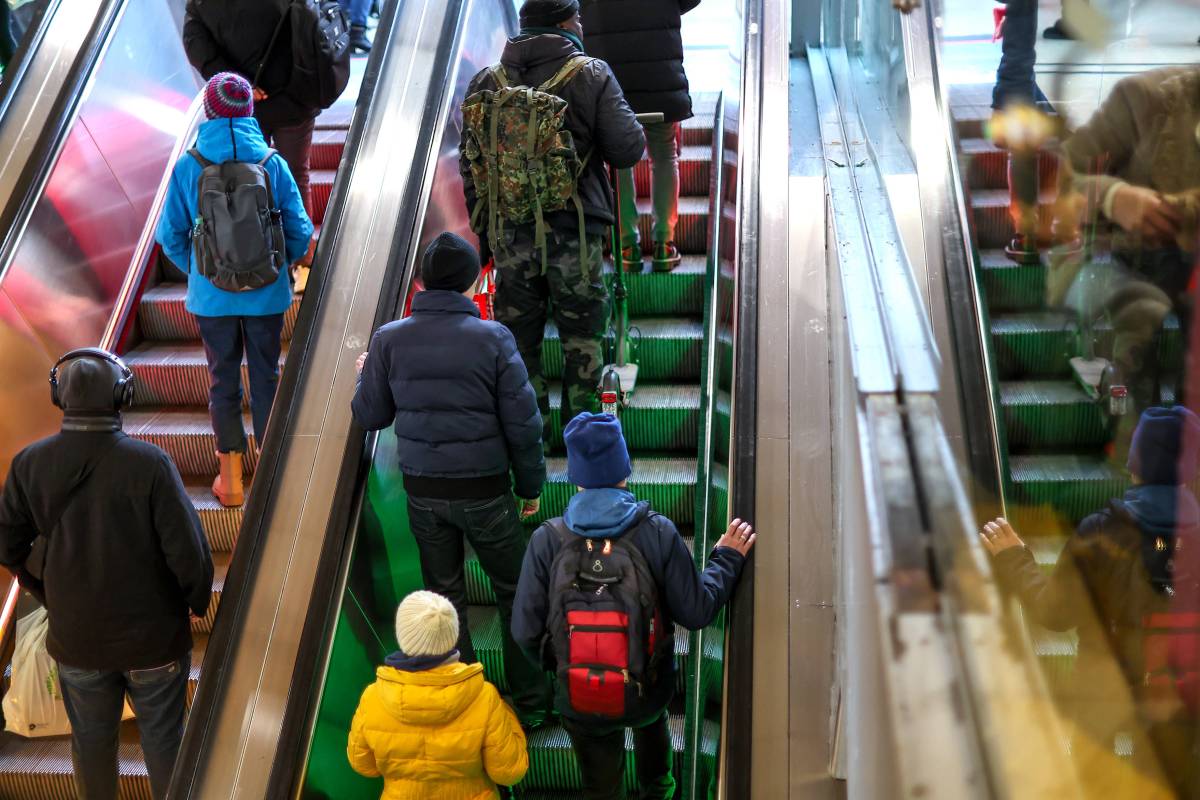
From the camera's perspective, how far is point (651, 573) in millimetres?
3428

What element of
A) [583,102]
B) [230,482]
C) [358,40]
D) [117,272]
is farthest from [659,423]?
[358,40]

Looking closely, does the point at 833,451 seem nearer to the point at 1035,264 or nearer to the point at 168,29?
the point at 1035,264

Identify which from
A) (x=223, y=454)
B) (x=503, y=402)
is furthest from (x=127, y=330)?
(x=503, y=402)

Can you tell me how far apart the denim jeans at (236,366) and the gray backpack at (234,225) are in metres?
0.23

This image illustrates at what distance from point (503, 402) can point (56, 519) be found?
58.6 inches

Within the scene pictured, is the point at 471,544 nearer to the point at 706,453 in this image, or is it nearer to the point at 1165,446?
the point at 706,453

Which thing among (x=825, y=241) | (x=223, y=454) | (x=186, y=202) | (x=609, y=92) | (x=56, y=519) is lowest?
(x=223, y=454)

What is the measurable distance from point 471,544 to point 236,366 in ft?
4.70

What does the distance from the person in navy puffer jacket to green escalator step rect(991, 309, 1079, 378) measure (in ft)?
8.89

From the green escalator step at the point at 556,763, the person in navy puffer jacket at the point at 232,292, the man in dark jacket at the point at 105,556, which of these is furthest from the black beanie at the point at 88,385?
the green escalator step at the point at 556,763

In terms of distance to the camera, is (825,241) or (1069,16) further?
(825,241)

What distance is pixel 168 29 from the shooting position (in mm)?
6645

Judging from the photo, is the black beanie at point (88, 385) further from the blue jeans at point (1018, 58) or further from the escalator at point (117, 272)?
the blue jeans at point (1018, 58)

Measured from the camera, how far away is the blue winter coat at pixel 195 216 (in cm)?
464
